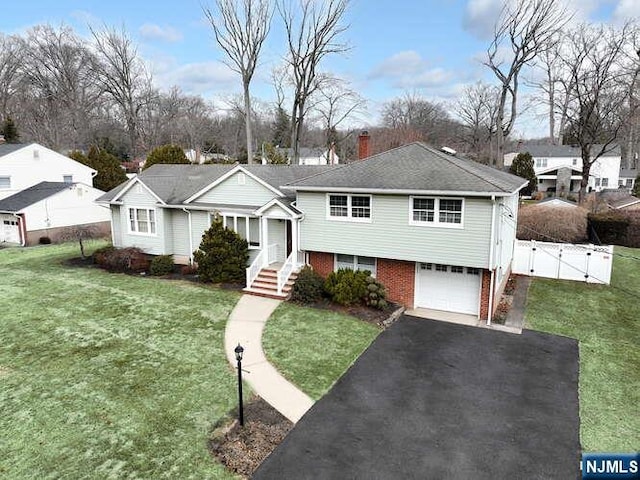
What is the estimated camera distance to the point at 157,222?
20.5 metres

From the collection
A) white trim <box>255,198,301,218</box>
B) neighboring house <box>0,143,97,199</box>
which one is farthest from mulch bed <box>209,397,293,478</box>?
neighboring house <box>0,143,97,199</box>

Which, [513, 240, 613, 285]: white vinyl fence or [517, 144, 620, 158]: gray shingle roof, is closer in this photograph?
[513, 240, 613, 285]: white vinyl fence

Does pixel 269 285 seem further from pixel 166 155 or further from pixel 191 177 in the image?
pixel 166 155

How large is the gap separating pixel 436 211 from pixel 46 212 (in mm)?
26621

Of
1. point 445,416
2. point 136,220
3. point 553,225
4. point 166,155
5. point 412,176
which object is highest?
point 166,155

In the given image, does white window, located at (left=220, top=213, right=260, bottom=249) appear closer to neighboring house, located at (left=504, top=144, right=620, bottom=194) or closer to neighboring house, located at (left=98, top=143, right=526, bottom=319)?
neighboring house, located at (left=98, top=143, right=526, bottom=319)

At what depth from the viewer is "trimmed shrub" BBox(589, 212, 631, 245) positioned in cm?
2612

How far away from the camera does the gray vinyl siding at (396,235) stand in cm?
1358

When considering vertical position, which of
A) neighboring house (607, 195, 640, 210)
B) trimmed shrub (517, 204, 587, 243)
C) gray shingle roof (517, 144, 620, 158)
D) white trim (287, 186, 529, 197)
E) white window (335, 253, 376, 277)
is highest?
gray shingle roof (517, 144, 620, 158)

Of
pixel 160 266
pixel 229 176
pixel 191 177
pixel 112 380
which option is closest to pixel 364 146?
pixel 229 176

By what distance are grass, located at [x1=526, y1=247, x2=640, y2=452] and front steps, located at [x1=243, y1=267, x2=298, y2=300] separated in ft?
28.5

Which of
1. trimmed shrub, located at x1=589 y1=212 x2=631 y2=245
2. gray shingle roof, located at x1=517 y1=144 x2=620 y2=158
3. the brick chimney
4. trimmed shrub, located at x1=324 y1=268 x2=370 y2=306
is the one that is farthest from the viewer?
gray shingle roof, located at x1=517 y1=144 x2=620 y2=158

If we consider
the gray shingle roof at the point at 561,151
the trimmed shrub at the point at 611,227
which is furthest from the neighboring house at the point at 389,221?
the gray shingle roof at the point at 561,151

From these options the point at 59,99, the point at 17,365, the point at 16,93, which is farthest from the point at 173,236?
the point at 16,93
